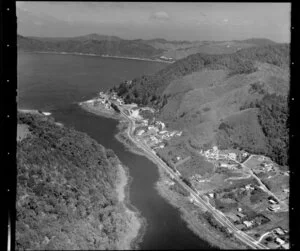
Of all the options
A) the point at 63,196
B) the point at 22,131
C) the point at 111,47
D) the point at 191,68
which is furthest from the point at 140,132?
the point at 111,47

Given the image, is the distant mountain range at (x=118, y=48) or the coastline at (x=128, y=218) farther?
the distant mountain range at (x=118, y=48)

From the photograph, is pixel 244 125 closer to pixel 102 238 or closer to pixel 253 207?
pixel 253 207

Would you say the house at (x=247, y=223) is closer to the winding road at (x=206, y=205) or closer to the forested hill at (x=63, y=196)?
the winding road at (x=206, y=205)

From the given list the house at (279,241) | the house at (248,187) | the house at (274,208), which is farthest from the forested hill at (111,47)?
the house at (279,241)

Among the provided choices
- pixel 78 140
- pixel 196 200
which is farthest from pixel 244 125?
pixel 78 140

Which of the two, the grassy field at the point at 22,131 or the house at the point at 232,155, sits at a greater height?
the grassy field at the point at 22,131

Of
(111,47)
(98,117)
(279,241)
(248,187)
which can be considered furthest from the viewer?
(111,47)

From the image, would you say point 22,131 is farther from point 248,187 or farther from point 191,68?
point 191,68
